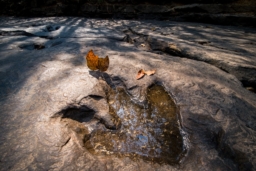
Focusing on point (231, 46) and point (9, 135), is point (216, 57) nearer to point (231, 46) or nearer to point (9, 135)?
point (231, 46)

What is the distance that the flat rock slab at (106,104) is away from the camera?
792mm

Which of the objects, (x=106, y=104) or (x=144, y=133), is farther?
(x=106, y=104)

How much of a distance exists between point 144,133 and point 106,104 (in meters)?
0.38

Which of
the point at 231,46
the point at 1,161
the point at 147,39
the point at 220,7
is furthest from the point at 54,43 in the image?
the point at 220,7

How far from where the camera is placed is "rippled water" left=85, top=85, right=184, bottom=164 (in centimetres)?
87

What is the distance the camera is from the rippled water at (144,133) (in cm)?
87

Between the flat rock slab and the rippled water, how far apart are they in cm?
4

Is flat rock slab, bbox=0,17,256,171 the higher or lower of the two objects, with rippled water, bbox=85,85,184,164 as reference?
higher

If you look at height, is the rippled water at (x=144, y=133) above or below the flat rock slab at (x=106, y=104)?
below

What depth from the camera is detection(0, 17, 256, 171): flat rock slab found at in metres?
0.79

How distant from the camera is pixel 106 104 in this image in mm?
1188

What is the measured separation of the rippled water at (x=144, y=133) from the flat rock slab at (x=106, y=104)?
4 centimetres

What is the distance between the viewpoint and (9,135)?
2.81 ft

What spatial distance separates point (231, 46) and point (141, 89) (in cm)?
207
